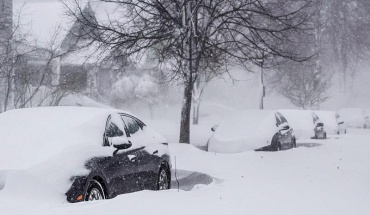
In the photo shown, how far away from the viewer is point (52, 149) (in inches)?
252

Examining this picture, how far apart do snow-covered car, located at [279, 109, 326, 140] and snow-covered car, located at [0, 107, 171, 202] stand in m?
15.9

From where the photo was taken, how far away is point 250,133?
15.8 meters

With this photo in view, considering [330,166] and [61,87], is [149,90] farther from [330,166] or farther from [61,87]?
[330,166]

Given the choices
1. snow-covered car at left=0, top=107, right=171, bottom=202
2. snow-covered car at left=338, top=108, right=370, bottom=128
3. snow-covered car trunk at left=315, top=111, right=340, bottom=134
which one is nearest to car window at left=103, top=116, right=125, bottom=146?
snow-covered car at left=0, top=107, right=171, bottom=202

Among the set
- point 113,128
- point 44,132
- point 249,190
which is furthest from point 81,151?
point 249,190

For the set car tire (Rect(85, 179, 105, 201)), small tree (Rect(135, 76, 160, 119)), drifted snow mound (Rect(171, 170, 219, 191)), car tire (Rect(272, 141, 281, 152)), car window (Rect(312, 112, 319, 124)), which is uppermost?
small tree (Rect(135, 76, 160, 119))

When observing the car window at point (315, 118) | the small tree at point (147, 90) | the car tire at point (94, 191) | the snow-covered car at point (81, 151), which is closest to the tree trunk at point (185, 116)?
the car window at point (315, 118)

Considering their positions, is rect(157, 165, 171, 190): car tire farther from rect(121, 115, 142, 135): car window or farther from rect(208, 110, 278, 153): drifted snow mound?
rect(208, 110, 278, 153): drifted snow mound

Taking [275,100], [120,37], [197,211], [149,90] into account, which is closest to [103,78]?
[149,90]

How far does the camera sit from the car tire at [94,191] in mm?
6387

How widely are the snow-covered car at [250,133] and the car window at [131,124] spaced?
24.1 feet

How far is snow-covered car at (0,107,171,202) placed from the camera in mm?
6098

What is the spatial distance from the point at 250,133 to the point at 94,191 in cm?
971

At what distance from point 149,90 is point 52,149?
46397mm
